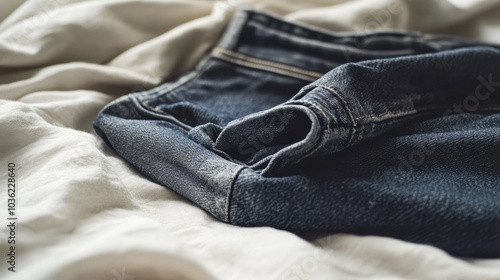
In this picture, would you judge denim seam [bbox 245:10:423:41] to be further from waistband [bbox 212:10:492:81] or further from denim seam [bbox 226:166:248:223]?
denim seam [bbox 226:166:248:223]

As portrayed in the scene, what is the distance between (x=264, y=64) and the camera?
0.64 m

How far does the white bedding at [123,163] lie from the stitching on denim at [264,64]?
0.16 feet

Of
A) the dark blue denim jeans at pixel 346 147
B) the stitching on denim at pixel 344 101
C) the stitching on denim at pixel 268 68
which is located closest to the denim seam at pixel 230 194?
the dark blue denim jeans at pixel 346 147

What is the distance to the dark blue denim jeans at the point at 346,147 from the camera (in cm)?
40

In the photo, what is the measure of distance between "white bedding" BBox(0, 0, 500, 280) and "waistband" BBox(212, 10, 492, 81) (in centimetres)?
5

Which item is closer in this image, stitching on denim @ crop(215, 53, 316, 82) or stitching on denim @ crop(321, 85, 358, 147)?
stitching on denim @ crop(321, 85, 358, 147)

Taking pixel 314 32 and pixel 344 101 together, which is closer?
pixel 344 101

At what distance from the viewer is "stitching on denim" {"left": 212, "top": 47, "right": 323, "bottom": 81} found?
62 cm

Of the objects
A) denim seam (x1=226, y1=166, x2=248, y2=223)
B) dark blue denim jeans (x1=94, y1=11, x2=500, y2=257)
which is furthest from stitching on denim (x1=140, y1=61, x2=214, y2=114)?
denim seam (x1=226, y1=166, x2=248, y2=223)

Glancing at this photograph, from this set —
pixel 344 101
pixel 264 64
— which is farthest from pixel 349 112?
pixel 264 64

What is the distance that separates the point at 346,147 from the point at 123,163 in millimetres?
232

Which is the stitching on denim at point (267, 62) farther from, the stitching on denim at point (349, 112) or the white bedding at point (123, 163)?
the stitching on denim at point (349, 112)

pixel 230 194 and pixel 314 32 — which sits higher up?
pixel 314 32

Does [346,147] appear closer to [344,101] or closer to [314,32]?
[344,101]
